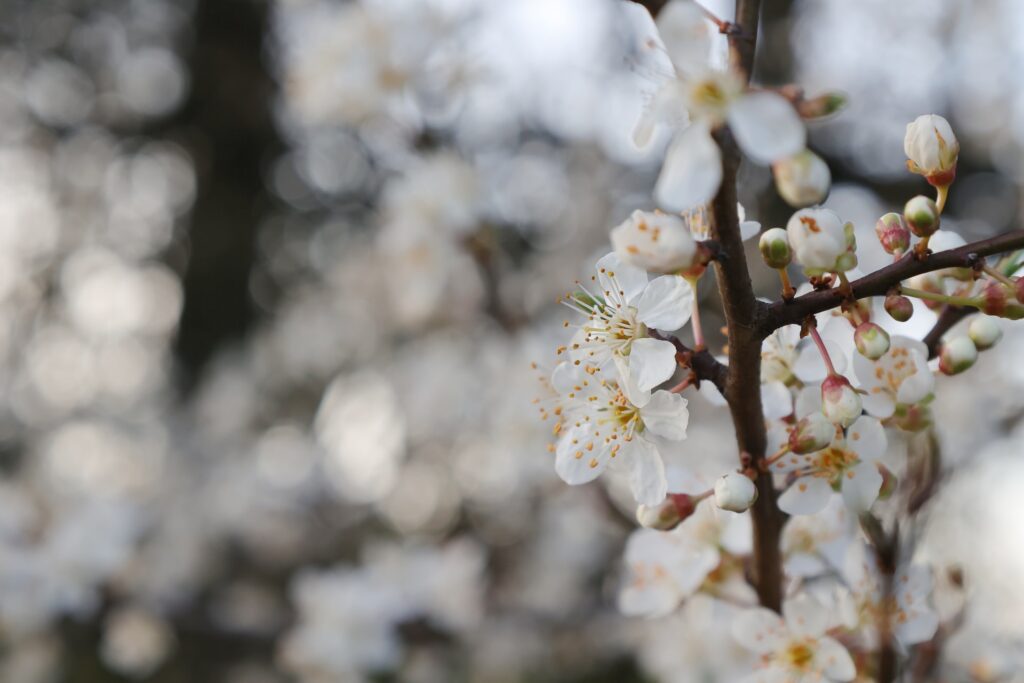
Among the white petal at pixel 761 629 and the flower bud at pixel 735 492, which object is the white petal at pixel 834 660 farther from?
the flower bud at pixel 735 492

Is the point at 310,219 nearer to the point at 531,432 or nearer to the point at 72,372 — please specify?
the point at 72,372

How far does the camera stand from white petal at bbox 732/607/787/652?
96cm

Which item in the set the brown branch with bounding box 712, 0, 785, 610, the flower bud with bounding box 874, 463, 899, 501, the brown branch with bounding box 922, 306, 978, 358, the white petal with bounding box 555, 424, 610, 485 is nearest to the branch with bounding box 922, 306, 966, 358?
the brown branch with bounding box 922, 306, 978, 358

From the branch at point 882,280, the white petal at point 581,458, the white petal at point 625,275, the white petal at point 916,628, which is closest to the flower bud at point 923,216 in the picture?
the branch at point 882,280

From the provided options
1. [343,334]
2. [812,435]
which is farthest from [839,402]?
[343,334]

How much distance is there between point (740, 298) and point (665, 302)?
0.47 ft

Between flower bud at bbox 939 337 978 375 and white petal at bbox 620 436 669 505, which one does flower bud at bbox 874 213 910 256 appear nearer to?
flower bud at bbox 939 337 978 375

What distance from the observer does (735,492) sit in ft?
2.63

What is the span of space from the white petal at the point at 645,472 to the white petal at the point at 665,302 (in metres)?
0.12

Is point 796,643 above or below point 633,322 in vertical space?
below

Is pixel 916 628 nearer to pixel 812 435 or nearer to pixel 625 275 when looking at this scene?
pixel 812 435

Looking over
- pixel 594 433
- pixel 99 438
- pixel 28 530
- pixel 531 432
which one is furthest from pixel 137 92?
pixel 594 433

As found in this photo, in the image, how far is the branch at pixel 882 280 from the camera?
2.43 ft

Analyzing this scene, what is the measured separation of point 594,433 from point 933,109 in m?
3.03
